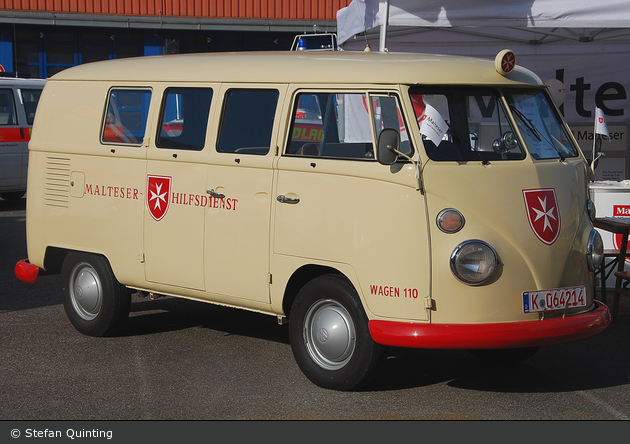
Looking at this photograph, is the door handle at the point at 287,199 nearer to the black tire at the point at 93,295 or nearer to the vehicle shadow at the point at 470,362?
the vehicle shadow at the point at 470,362

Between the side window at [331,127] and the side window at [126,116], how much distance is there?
4.81ft

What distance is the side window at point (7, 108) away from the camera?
1405 centimetres

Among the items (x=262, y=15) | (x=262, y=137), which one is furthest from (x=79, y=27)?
(x=262, y=137)

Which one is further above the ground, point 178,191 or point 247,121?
point 247,121

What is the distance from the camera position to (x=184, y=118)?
5.93 metres

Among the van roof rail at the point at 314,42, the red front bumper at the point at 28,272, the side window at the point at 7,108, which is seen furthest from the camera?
the van roof rail at the point at 314,42

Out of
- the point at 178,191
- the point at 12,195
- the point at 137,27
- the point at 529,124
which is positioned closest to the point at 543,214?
the point at 529,124

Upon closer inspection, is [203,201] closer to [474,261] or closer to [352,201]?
[352,201]

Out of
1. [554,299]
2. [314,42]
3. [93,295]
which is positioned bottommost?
[93,295]

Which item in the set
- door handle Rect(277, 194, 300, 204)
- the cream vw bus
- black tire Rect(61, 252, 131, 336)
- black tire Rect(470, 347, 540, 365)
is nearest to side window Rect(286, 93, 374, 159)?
the cream vw bus

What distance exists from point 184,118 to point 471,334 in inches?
106

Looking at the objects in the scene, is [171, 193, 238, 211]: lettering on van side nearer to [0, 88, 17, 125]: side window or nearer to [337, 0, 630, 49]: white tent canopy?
[337, 0, 630, 49]: white tent canopy

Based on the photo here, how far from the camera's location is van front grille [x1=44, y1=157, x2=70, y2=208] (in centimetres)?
654

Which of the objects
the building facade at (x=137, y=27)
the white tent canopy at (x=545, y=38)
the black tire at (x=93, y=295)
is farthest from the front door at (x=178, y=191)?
the building facade at (x=137, y=27)
